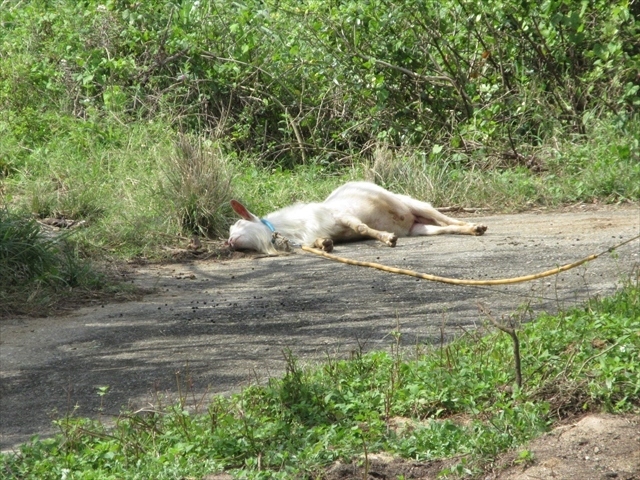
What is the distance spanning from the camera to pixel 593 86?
13055 mm

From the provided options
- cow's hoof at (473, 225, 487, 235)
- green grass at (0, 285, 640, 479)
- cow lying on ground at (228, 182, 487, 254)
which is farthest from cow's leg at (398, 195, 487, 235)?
green grass at (0, 285, 640, 479)

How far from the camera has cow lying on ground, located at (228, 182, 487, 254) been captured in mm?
9641

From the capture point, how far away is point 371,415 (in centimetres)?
455

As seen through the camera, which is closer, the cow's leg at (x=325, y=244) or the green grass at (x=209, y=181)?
the cow's leg at (x=325, y=244)

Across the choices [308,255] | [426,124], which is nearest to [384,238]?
[308,255]

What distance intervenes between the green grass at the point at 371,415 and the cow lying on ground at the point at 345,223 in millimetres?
4366

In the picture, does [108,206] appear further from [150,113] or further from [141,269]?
[150,113]

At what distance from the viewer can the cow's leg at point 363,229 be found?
9743 mm

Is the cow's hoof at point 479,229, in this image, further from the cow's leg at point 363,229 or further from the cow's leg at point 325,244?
the cow's leg at point 325,244

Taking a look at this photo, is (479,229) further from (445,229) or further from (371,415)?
(371,415)

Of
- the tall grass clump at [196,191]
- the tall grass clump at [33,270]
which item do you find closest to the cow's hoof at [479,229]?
the tall grass clump at [196,191]

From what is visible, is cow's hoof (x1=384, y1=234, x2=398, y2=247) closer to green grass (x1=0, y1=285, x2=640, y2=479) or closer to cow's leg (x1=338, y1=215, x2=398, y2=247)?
cow's leg (x1=338, y1=215, x2=398, y2=247)

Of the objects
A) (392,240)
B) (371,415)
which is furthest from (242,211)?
(371,415)

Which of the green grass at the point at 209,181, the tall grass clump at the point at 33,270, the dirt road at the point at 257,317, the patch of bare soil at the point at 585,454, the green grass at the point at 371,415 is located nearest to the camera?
the patch of bare soil at the point at 585,454
